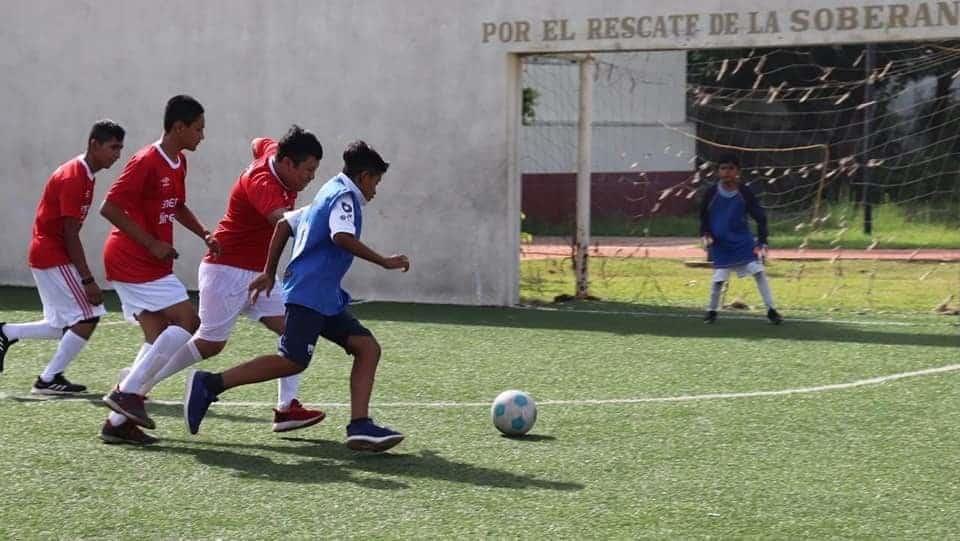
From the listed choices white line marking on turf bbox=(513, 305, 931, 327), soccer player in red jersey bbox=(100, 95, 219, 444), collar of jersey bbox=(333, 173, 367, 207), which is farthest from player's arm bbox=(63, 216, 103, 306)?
white line marking on turf bbox=(513, 305, 931, 327)

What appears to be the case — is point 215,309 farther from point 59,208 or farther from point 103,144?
point 59,208

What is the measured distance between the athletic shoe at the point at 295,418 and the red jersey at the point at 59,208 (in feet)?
6.08

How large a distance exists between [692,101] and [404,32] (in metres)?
4.79

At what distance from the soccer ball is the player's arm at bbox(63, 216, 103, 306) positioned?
259 centimetres

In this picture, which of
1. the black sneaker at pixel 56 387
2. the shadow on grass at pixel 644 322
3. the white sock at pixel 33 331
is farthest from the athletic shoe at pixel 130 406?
the shadow on grass at pixel 644 322

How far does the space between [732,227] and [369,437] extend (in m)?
6.58

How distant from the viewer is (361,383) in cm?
709

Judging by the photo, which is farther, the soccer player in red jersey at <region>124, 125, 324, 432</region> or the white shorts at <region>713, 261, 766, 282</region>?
the white shorts at <region>713, 261, 766, 282</region>

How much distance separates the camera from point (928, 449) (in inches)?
280

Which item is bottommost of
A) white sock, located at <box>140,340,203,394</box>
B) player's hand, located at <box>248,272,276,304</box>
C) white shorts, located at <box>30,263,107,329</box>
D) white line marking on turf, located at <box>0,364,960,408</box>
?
white line marking on turf, located at <box>0,364,960,408</box>

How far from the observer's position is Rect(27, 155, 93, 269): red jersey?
841cm

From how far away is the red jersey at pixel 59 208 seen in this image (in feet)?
27.6

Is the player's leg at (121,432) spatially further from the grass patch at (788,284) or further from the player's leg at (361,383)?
the grass patch at (788,284)

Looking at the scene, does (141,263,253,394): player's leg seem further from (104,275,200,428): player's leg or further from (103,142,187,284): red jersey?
(103,142,187,284): red jersey
